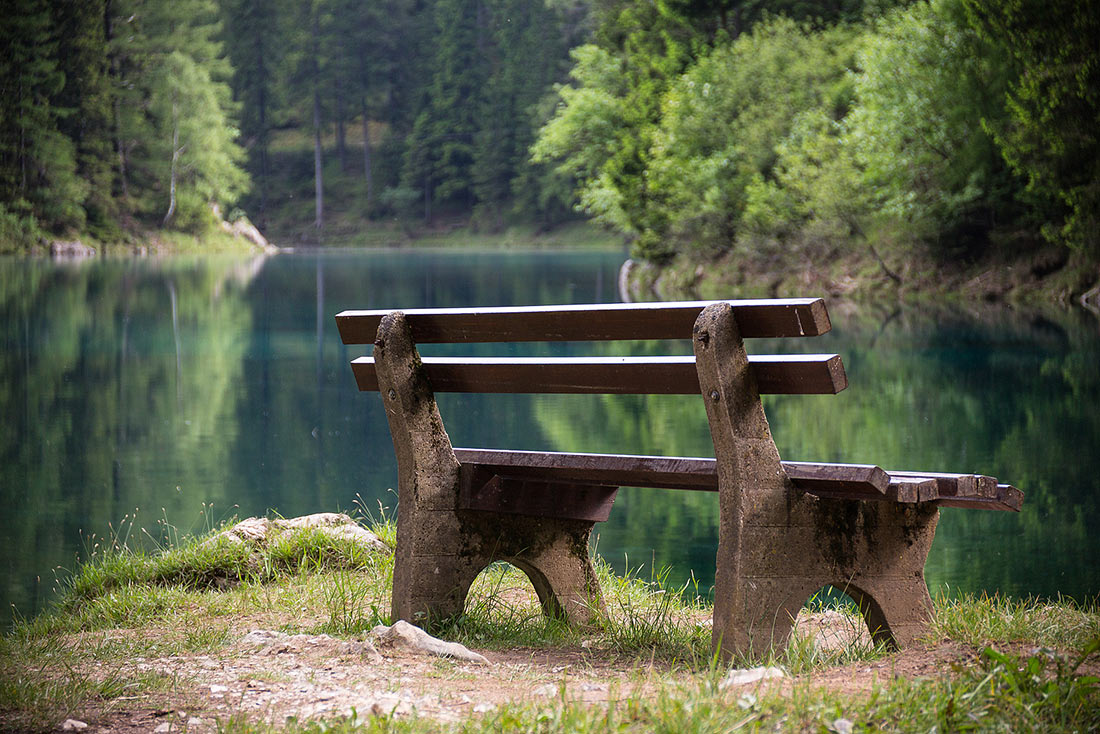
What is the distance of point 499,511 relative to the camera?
15.0ft

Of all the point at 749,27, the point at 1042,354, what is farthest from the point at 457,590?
the point at 749,27

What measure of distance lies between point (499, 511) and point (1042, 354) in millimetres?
15656

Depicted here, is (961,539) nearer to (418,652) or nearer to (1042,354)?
(418,652)

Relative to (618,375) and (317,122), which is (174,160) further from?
(618,375)

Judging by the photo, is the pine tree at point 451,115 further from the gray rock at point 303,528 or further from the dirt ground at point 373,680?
the dirt ground at point 373,680

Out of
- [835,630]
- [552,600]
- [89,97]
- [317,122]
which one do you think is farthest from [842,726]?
[317,122]

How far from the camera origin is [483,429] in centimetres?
1388

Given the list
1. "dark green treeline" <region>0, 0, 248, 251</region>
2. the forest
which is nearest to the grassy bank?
the forest

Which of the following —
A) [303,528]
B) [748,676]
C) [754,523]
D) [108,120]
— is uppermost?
[108,120]

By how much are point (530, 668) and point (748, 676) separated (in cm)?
93

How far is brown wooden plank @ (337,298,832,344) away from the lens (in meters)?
3.57

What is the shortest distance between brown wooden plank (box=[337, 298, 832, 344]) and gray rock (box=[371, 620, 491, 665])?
3.44 ft

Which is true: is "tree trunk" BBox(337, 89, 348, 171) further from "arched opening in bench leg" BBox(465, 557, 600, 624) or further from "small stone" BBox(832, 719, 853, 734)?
"small stone" BBox(832, 719, 853, 734)

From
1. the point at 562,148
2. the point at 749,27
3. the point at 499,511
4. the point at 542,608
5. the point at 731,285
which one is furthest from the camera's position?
the point at 562,148
